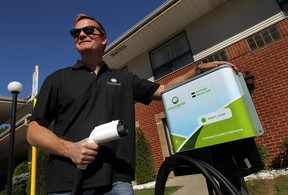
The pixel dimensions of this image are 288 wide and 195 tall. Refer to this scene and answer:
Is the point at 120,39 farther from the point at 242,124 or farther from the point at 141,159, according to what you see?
the point at 242,124

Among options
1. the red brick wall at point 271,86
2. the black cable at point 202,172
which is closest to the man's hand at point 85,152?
the black cable at point 202,172

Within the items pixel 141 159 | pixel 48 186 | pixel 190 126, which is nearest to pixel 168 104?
pixel 190 126

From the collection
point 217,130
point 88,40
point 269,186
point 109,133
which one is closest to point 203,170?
point 217,130

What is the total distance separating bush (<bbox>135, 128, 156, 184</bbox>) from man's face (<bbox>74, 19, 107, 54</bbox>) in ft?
24.1

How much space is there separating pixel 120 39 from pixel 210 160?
9.09 meters

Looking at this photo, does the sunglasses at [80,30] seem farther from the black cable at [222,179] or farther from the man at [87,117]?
the black cable at [222,179]

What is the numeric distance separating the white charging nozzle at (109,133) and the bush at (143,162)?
785cm

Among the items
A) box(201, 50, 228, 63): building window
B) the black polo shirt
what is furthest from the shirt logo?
box(201, 50, 228, 63): building window

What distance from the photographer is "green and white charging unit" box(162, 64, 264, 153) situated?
1388 millimetres

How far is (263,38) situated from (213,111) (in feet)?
22.9

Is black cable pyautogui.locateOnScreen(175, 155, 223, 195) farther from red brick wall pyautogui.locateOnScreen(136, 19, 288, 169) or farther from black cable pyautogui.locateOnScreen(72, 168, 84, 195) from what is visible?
red brick wall pyautogui.locateOnScreen(136, 19, 288, 169)

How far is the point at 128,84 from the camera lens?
2.17 m

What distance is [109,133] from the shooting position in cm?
141

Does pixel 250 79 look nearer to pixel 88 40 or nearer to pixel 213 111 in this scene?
pixel 88 40
